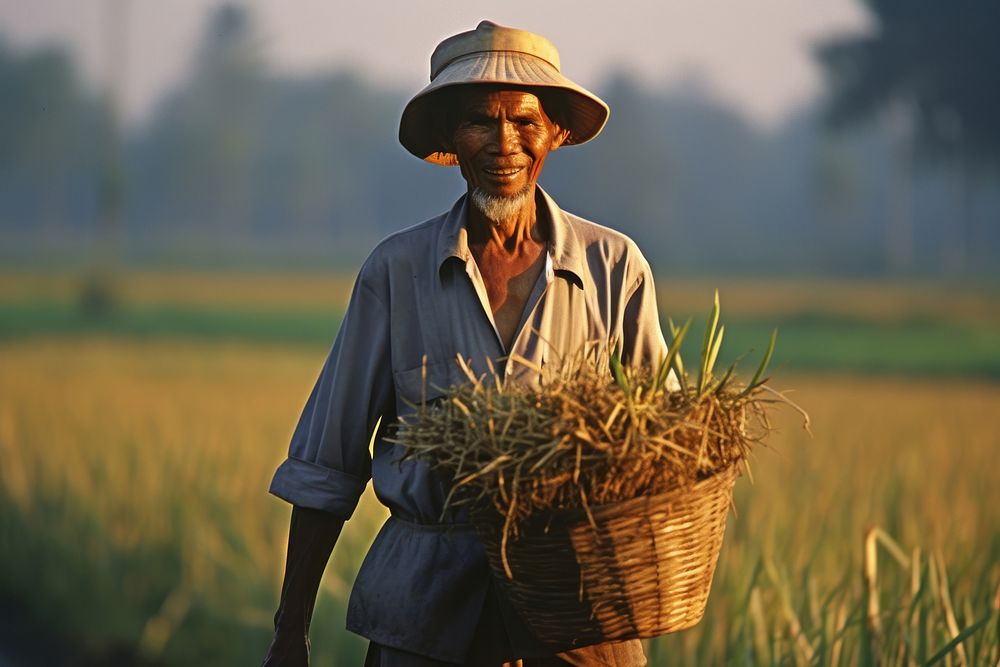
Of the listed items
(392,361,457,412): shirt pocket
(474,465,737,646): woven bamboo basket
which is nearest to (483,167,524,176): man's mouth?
(392,361,457,412): shirt pocket

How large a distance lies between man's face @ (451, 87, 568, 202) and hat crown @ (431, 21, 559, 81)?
0.09 meters

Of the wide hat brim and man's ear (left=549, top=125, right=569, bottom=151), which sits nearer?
the wide hat brim

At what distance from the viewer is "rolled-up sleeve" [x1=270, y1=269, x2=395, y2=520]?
257 centimetres

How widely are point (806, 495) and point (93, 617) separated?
10.8 ft

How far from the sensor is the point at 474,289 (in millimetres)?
2510

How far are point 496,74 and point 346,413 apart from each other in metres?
0.67

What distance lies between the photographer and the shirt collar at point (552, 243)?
2518 mm

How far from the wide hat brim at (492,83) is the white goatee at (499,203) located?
0.62 ft

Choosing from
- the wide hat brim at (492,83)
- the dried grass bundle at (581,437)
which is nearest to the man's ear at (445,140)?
the wide hat brim at (492,83)

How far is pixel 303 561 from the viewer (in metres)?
2.60

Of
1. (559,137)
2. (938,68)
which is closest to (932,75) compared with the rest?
(938,68)

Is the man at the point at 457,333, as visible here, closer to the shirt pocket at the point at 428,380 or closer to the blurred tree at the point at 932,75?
the shirt pocket at the point at 428,380

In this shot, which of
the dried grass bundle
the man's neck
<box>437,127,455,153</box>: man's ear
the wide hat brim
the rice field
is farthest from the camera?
the rice field

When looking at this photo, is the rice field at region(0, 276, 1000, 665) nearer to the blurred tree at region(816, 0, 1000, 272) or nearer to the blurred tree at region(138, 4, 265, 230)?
the blurred tree at region(816, 0, 1000, 272)
